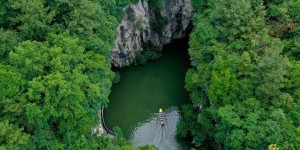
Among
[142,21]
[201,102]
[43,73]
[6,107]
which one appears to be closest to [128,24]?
[142,21]

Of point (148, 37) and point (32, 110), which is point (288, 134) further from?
point (148, 37)

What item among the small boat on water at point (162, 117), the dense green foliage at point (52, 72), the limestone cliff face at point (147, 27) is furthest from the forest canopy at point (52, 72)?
the limestone cliff face at point (147, 27)

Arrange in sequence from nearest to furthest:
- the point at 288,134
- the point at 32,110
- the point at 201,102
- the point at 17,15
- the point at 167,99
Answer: the point at 32,110 → the point at 288,134 → the point at 17,15 → the point at 201,102 → the point at 167,99

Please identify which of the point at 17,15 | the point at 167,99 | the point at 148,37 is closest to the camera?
the point at 17,15

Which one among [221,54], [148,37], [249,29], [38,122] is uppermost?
[148,37]

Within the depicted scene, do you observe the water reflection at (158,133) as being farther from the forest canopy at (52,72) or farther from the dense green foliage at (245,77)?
the forest canopy at (52,72)
